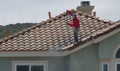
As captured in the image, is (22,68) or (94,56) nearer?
(94,56)

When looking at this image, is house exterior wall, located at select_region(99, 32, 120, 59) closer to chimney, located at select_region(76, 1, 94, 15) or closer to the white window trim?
the white window trim

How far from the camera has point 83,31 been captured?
22578mm

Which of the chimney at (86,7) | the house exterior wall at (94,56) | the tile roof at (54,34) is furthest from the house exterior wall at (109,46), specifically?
the chimney at (86,7)

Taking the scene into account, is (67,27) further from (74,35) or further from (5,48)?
(5,48)

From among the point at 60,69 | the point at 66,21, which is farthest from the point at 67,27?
the point at 60,69

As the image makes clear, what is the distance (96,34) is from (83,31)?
7.93 feet

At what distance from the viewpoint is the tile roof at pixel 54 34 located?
69.1ft

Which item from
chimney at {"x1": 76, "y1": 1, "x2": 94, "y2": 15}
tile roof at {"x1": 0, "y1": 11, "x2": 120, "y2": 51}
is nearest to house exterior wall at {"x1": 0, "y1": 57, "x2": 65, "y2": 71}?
tile roof at {"x1": 0, "y1": 11, "x2": 120, "y2": 51}

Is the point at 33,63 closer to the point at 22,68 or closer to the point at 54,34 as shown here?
the point at 22,68

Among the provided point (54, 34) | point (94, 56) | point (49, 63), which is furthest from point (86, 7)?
point (94, 56)

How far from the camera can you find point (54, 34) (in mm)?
22688

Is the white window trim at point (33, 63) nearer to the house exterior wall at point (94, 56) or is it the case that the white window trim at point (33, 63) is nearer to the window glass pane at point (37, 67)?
the window glass pane at point (37, 67)

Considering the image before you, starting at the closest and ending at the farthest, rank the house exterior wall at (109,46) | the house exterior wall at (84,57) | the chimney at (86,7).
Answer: the house exterior wall at (109,46), the house exterior wall at (84,57), the chimney at (86,7)

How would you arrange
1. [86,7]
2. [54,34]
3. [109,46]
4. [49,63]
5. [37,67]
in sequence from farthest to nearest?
1. [86,7]
2. [54,34]
3. [37,67]
4. [49,63]
5. [109,46]
